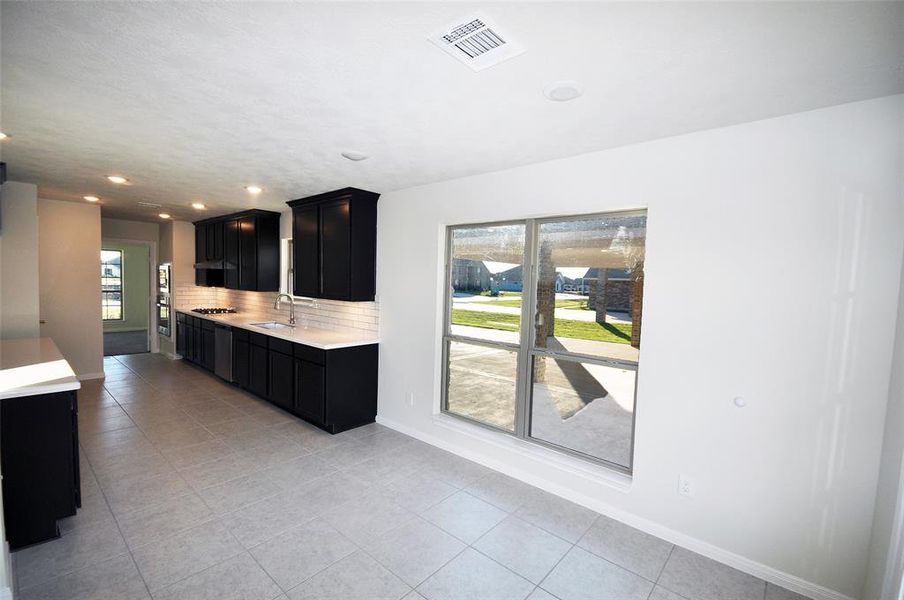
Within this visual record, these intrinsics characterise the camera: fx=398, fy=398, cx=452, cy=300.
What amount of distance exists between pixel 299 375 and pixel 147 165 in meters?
2.32

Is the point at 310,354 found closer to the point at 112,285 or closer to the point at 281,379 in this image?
the point at 281,379

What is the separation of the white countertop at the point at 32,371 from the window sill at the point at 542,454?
265 cm

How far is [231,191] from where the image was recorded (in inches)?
168

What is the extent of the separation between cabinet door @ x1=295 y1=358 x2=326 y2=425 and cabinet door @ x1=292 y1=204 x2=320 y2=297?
877mm

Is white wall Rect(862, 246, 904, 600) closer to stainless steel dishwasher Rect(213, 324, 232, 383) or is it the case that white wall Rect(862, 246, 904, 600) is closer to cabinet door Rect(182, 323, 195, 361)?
stainless steel dishwasher Rect(213, 324, 232, 383)

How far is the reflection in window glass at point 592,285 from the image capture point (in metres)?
2.77

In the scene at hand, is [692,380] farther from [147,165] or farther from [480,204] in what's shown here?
[147,165]

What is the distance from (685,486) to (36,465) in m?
3.82

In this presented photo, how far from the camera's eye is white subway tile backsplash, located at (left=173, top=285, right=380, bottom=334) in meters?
4.52

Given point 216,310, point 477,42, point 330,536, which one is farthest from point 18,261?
point 477,42

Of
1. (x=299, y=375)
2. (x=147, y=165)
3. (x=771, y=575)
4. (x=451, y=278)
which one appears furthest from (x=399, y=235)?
(x=771, y=575)

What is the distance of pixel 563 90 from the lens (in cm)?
186

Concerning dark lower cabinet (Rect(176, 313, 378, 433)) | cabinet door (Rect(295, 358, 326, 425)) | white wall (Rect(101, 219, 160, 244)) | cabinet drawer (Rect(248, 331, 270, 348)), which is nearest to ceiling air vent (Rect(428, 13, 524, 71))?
dark lower cabinet (Rect(176, 313, 378, 433))

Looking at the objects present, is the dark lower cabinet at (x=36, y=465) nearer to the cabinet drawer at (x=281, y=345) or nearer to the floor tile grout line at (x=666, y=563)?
the cabinet drawer at (x=281, y=345)
